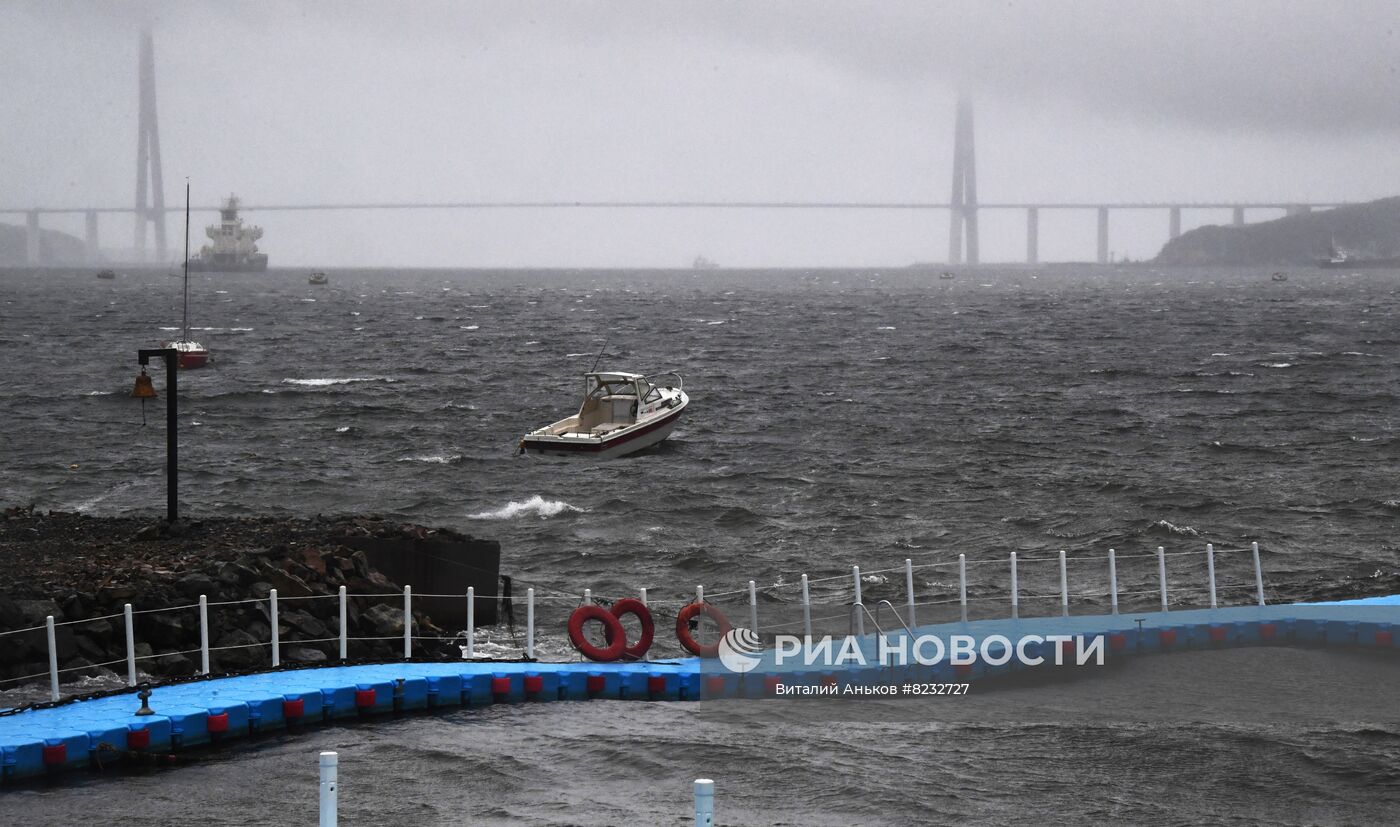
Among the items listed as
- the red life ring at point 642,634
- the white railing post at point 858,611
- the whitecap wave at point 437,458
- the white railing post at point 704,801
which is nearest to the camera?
the white railing post at point 704,801

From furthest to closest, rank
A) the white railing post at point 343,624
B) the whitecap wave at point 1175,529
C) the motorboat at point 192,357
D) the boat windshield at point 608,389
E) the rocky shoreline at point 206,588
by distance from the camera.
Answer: the motorboat at point 192,357 → the boat windshield at point 608,389 → the whitecap wave at point 1175,529 → the rocky shoreline at point 206,588 → the white railing post at point 343,624

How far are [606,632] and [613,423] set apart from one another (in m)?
28.3

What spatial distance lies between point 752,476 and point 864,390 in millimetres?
25718

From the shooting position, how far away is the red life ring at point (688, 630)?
21094 mm

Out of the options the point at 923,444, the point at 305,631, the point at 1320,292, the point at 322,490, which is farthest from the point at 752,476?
the point at 1320,292

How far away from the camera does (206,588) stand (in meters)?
21.5

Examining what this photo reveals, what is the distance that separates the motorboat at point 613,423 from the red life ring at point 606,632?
25662 mm

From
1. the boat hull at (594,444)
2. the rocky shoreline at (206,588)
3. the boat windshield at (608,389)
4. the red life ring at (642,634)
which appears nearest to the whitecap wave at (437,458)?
the boat hull at (594,444)

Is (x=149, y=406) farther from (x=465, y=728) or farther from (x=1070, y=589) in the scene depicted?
(x=465, y=728)

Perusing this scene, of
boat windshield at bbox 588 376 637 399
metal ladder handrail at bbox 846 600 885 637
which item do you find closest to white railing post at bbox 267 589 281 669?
metal ladder handrail at bbox 846 600 885 637

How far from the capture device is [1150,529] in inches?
1483

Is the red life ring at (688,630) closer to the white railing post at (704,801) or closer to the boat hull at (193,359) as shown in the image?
the white railing post at (704,801)

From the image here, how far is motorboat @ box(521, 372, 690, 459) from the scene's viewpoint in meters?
47.2

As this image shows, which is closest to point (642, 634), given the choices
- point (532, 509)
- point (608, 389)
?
point (532, 509)
